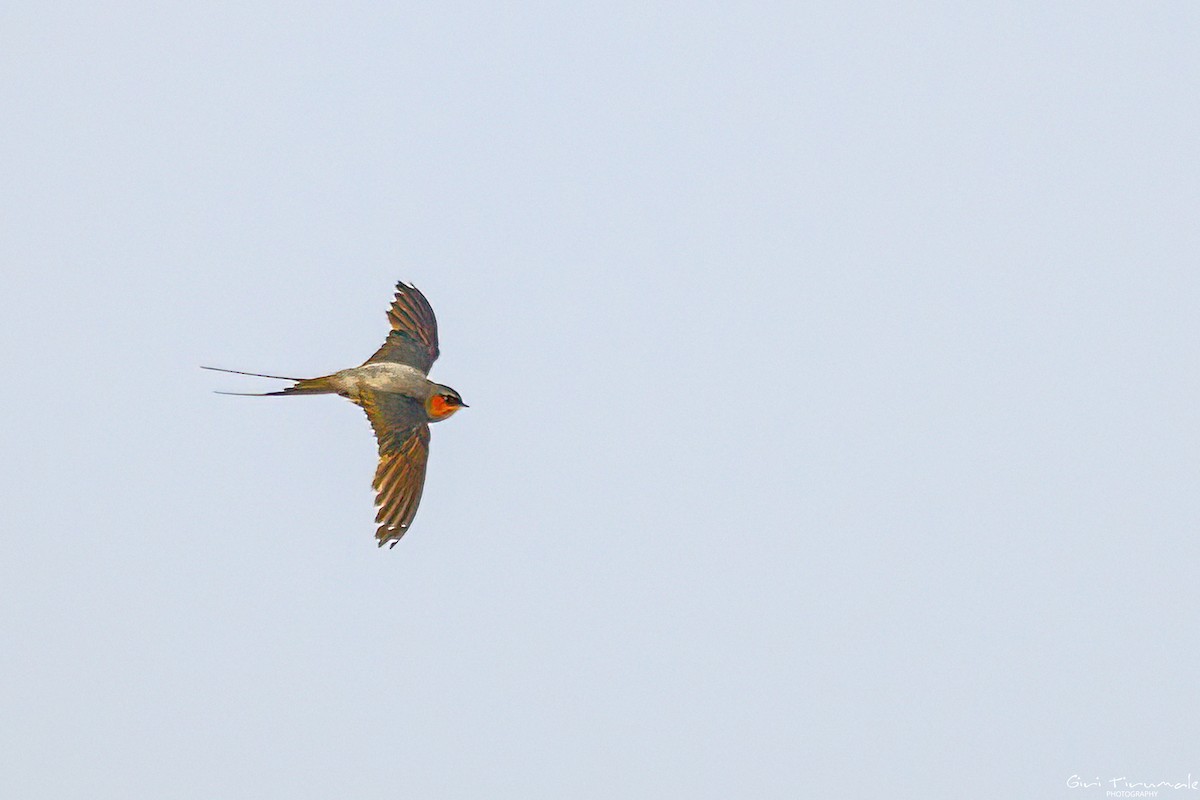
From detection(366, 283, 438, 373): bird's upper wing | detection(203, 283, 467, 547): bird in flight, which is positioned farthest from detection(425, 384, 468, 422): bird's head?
detection(366, 283, 438, 373): bird's upper wing

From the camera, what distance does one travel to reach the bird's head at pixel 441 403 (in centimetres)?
3741

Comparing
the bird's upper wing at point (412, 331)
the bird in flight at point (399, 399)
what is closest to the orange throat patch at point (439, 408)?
the bird in flight at point (399, 399)

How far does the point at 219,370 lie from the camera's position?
32.1 metres

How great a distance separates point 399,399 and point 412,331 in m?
2.69

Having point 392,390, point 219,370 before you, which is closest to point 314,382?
point 392,390

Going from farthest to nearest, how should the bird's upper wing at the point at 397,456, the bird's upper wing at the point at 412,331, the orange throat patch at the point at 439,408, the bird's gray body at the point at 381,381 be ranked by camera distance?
1. the bird's upper wing at the point at 412,331
2. the orange throat patch at the point at 439,408
3. the bird's gray body at the point at 381,381
4. the bird's upper wing at the point at 397,456

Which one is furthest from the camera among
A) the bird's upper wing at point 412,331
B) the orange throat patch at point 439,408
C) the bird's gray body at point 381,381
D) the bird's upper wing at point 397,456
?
the bird's upper wing at point 412,331

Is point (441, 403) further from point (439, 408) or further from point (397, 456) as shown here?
point (397, 456)

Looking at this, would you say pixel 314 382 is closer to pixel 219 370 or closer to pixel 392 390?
pixel 392 390

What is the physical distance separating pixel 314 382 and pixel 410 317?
12.0ft

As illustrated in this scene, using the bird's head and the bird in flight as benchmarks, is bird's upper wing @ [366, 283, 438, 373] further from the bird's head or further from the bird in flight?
the bird's head

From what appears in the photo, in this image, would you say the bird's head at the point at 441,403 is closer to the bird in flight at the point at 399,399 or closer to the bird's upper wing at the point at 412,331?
the bird in flight at the point at 399,399

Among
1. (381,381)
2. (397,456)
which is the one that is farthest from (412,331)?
(397,456)

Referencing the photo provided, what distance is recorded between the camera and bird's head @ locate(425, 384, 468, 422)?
3741cm
